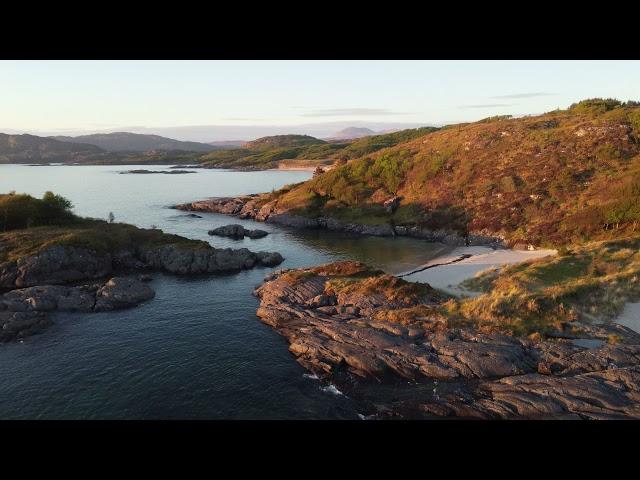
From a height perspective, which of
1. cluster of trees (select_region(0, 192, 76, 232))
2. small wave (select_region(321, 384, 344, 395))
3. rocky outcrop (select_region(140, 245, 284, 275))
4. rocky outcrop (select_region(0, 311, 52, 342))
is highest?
cluster of trees (select_region(0, 192, 76, 232))

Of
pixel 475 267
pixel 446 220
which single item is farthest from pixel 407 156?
pixel 475 267

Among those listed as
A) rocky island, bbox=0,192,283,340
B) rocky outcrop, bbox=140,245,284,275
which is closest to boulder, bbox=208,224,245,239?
rocky island, bbox=0,192,283,340

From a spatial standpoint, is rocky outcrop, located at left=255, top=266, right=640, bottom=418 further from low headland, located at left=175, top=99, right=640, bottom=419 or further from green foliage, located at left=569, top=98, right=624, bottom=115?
green foliage, located at left=569, top=98, right=624, bottom=115

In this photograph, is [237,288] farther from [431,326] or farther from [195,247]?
[431,326]

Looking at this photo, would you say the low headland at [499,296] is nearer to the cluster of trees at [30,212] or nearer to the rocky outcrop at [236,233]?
the rocky outcrop at [236,233]

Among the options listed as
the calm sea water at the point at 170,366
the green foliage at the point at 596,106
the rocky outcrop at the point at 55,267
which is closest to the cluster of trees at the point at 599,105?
the green foliage at the point at 596,106
